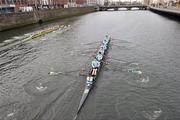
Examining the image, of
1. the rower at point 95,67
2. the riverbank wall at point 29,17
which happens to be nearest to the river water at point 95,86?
the rower at point 95,67

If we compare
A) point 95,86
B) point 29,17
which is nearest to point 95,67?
point 95,86

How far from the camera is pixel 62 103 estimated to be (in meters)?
22.1

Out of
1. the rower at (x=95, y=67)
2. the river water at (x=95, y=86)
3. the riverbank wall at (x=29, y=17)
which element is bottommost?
the river water at (x=95, y=86)

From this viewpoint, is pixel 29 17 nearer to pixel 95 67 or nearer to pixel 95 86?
pixel 95 67

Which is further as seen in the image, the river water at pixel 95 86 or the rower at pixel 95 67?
the rower at pixel 95 67

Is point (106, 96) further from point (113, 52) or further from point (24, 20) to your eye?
point (24, 20)

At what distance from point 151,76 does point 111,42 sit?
2221 cm

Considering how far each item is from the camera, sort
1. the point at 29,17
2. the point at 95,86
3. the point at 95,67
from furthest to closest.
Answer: the point at 29,17
the point at 95,67
the point at 95,86

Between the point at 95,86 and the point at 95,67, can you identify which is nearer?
the point at 95,86

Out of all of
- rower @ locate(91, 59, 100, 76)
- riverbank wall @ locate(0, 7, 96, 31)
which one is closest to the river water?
rower @ locate(91, 59, 100, 76)

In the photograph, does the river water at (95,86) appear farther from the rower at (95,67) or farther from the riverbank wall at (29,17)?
the riverbank wall at (29,17)

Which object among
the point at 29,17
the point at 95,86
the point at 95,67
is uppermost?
the point at 29,17

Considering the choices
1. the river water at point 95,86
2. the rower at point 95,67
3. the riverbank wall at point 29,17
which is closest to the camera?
the river water at point 95,86

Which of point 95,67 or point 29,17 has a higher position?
point 29,17
